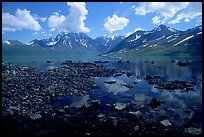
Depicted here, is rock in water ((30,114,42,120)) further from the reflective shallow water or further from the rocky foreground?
the reflective shallow water

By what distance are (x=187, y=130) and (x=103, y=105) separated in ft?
28.9

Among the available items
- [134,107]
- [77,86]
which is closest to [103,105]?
[134,107]

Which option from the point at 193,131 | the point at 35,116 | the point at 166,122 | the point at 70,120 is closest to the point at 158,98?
the point at 166,122

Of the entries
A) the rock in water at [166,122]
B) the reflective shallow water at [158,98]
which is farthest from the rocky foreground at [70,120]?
the reflective shallow water at [158,98]

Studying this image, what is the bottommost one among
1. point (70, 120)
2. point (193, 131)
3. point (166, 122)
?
point (193, 131)

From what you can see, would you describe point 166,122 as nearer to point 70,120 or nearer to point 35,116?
point 70,120

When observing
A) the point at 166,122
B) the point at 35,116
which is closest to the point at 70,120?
the point at 35,116

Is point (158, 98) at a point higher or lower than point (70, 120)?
higher

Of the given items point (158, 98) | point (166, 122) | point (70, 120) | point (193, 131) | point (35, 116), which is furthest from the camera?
point (158, 98)

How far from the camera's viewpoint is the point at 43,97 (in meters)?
25.5

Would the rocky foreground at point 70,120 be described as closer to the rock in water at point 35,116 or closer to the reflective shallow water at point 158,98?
the rock in water at point 35,116

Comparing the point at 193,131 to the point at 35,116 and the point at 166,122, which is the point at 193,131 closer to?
the point at 166,122

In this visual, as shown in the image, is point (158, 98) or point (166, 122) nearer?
point (166, 122)

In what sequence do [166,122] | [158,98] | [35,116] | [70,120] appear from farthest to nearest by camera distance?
[158,98] → [35,116] → [70,120] → [166,122]
